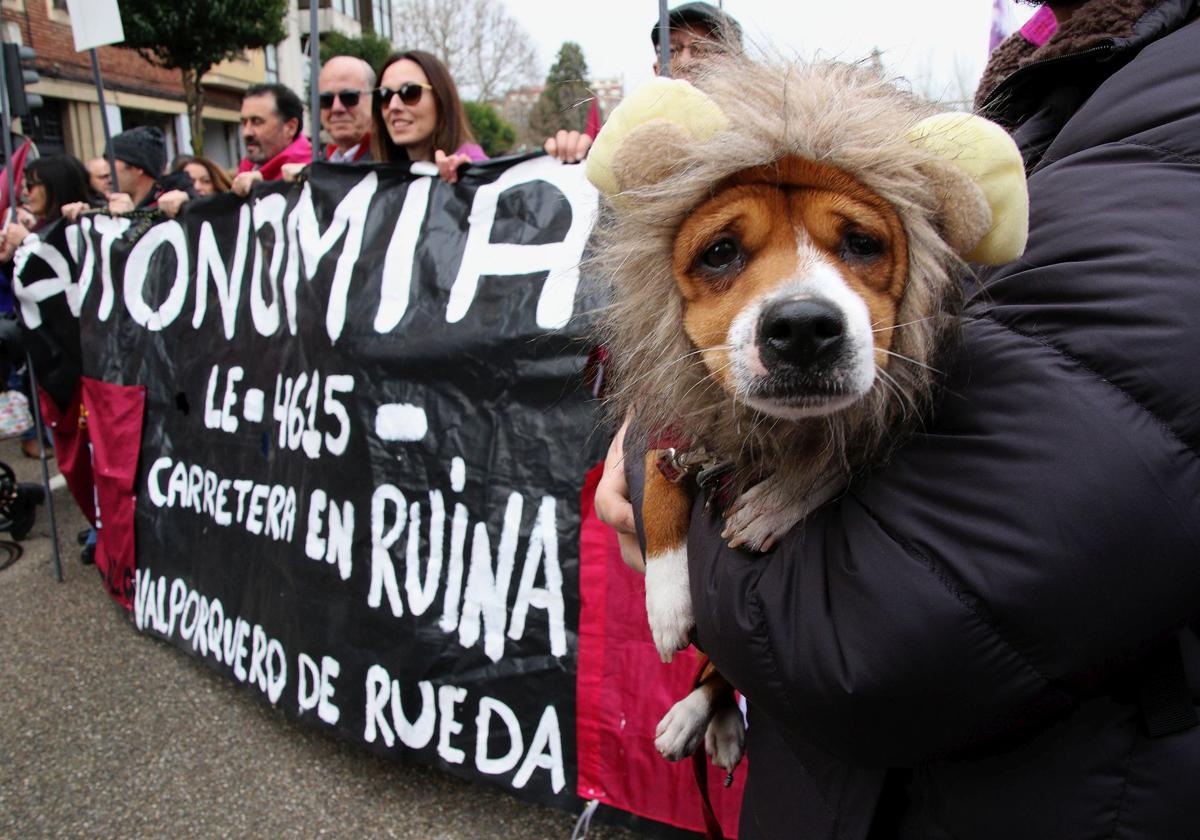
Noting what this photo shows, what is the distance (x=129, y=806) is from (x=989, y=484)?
2.91m

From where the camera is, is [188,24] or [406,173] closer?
[406,173]

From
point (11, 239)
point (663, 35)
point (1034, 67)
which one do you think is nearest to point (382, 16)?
point (11, 239)

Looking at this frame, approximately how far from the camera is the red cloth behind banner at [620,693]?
91.0 inches

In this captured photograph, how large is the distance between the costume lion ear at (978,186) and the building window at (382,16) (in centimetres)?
4255

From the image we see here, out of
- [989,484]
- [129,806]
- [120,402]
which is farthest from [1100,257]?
[120,402]

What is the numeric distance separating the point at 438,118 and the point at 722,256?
9.39ft

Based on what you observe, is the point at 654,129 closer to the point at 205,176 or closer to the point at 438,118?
the point at 438,118

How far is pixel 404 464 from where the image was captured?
266 cm

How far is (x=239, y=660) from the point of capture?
10.3 feet

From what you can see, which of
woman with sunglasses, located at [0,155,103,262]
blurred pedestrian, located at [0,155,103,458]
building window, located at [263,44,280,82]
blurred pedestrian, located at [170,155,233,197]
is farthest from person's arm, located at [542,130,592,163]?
building window, located at [263,44,280,82]

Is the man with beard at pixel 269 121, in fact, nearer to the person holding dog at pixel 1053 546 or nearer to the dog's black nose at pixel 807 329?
the dog's black nose at pixel 807 329

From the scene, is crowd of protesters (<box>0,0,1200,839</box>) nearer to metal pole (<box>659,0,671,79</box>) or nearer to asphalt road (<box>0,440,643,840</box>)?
metal pole (<box>659,0,671,79</box>)

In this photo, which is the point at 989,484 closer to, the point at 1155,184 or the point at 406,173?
the point at 1155,184

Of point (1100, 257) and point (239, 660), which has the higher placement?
point (1100, 257)
